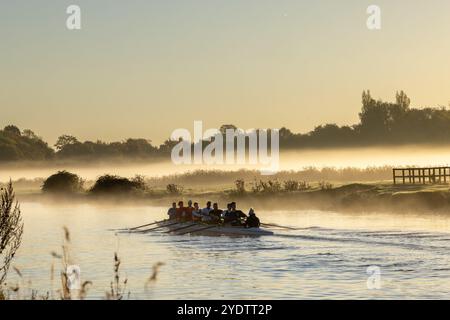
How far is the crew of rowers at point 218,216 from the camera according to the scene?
45688 millimetres

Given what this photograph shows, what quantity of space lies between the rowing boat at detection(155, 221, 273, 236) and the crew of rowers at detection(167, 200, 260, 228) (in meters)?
0.31

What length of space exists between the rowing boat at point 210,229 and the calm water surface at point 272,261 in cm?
76

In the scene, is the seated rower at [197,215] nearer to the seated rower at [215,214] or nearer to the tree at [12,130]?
the seated rower at [215,214]

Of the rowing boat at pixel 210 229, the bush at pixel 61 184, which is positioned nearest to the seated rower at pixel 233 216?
the rowing boat at pixel 210 229

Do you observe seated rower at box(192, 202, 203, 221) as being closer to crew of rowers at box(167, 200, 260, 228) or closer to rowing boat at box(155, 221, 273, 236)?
crew of rowers at box(167, 200, 260, 228)

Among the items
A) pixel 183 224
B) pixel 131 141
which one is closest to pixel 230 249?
pixel 183 224

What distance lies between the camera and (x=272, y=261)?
113ft

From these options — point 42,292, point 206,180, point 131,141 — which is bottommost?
point 42,292

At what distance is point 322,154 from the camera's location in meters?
128
